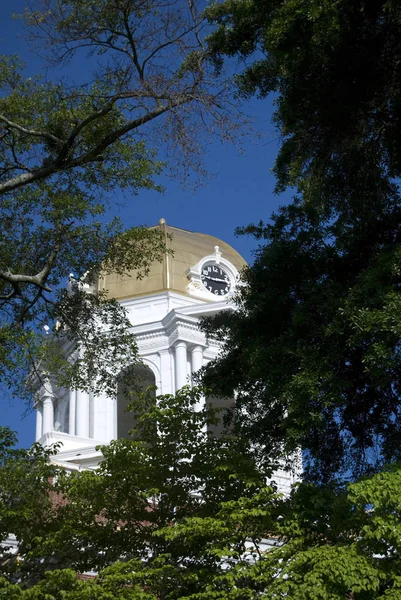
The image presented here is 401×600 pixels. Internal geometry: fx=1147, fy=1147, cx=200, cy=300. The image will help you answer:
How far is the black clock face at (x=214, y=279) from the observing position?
43438 mm

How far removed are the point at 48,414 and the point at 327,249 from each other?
26.5 m

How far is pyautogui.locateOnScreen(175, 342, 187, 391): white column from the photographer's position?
134ft

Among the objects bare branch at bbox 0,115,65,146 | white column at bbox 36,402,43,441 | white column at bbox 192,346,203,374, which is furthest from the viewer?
white column at bbox 36,402,43,441

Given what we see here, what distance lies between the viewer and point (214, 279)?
43.5 metres

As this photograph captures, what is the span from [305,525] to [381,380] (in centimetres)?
234

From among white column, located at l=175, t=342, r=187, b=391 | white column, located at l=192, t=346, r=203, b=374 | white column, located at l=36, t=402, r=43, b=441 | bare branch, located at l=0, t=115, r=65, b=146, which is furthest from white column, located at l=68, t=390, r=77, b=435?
bare branch, located at l=0, t=115, r=65, b=146

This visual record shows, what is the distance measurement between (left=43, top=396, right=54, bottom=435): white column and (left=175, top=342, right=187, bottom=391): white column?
559 cm

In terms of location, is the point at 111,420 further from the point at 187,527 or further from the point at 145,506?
the point at 187,527

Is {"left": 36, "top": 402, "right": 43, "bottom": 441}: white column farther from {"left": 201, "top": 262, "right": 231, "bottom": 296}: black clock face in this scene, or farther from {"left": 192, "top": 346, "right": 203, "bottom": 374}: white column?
{"left": 201, "top": 262, "right": 231, "bottom": 296}: black clock face

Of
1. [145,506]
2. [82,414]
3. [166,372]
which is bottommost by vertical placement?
[145,506]

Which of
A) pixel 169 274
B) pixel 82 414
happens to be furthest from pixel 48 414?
pixel 169 274

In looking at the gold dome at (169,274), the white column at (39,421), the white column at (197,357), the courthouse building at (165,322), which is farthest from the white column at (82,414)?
→ the white column at (197,357)

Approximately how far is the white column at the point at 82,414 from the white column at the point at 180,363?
336cm

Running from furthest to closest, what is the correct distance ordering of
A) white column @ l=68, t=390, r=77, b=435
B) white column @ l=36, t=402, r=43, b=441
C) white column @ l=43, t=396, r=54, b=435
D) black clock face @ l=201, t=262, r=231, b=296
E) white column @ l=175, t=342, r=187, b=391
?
white column @ l=36, t=402, r=43, b=441, white column @ l=43, t=396, r=54, b=435, black clock face @ l=201, t=262, r=231, b=296, white column @ l=68, t=390, r=77, b=435, white column @ l=175, t=342, r=187, b=391
